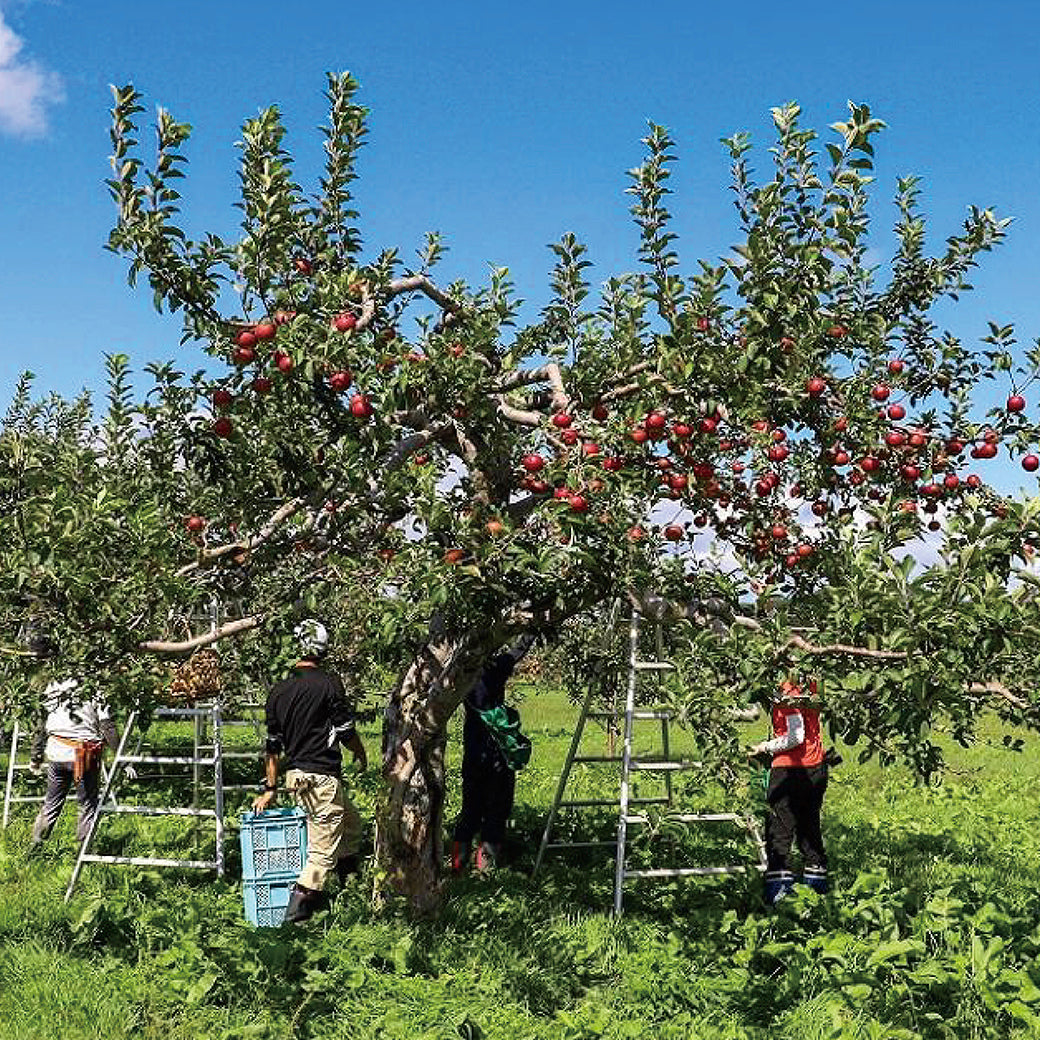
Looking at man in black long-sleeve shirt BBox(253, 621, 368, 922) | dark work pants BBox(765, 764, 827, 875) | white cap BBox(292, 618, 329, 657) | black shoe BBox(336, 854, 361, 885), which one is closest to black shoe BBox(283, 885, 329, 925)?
man in black long-sleeve shirt BBox(253, 621, 368, 922)

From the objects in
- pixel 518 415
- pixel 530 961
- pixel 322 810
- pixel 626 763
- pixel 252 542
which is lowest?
pixel 530 961

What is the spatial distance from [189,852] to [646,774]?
6618mm

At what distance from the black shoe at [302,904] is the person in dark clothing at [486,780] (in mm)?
1847

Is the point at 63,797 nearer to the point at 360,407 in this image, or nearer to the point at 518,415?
the point at 518,415

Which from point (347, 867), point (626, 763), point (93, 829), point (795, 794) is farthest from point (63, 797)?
point (795, 794)

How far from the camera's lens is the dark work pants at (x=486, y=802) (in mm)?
9172

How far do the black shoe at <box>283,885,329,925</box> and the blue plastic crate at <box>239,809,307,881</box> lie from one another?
Result: 0.25 m

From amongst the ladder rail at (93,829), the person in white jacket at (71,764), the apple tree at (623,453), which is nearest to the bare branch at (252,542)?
the apple tree at (623,453)

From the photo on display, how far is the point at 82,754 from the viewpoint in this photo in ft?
30.6

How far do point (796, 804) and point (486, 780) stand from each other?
8.07ft

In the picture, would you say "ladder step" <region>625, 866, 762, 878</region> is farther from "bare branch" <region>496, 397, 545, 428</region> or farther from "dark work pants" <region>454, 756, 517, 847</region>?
"bare branch" <region>496, 397, 545, 428</region>

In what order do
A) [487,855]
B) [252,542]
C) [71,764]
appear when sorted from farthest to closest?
[71,764] → [487,855] → [252,542]

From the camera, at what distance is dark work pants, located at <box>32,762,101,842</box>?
9.26 meters

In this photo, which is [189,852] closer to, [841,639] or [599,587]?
[599,587]
